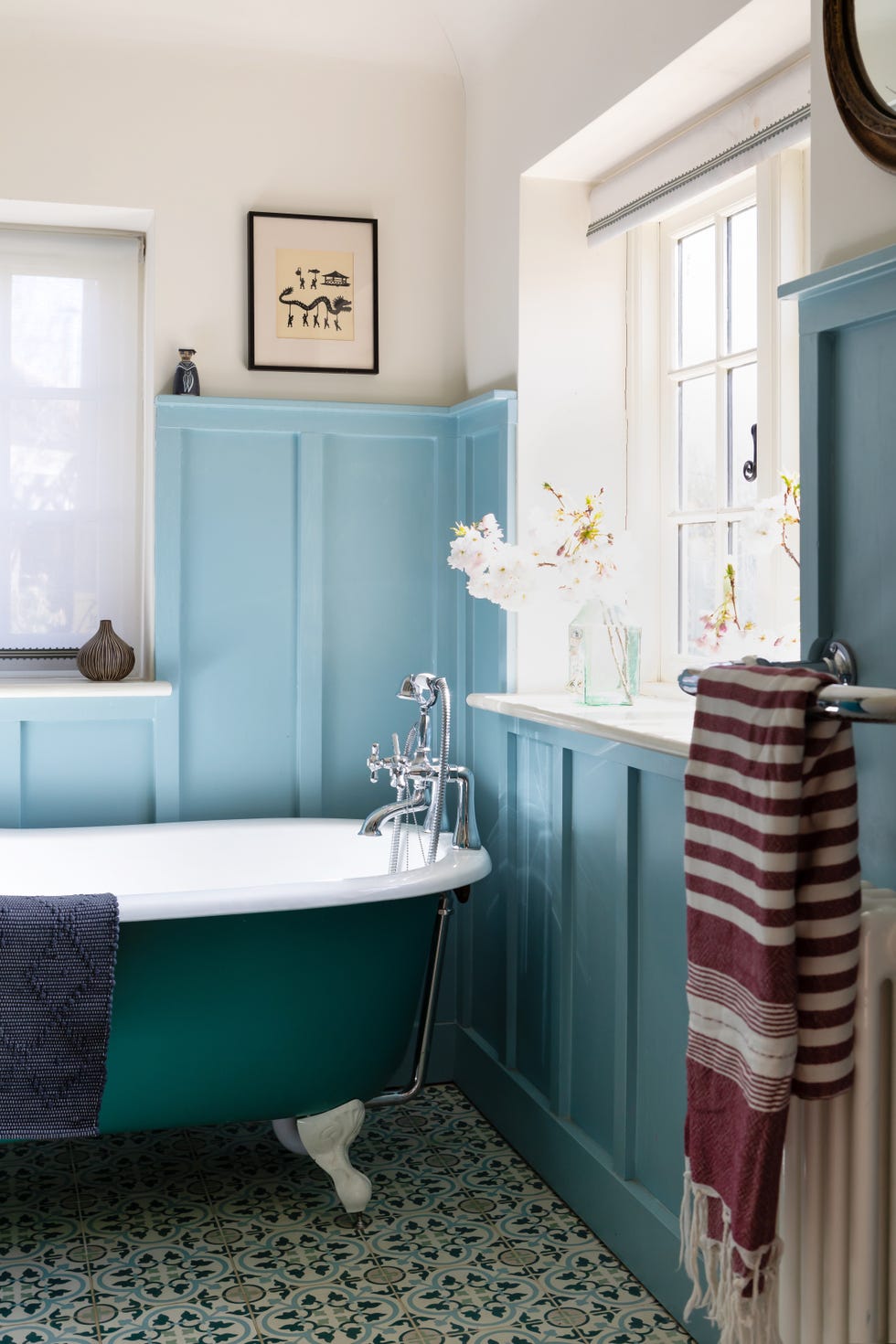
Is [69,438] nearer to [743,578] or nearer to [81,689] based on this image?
[81,689]

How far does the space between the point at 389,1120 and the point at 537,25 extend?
8.33ft

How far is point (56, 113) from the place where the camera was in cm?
312

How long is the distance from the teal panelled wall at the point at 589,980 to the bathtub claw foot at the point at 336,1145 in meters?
0.42

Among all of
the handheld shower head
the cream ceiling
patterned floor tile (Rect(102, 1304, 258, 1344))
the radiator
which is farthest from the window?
the radiator

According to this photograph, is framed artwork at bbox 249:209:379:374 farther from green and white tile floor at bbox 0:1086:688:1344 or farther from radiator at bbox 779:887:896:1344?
radiator at bbox 779:887:896:1344

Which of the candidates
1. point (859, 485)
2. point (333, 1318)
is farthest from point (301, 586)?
point (859, 485)

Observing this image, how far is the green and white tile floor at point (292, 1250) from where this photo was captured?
221cm

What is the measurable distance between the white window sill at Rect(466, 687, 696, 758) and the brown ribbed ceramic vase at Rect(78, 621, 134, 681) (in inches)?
33.4

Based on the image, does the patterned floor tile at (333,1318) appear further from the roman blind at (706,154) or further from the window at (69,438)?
the roman blind at (706,154)

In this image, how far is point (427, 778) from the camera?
2.85 m

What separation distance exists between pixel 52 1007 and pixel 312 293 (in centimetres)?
188

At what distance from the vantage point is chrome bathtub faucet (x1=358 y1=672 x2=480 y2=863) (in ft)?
9.13

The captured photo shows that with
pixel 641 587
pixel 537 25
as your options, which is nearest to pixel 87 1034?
pixel 641 587

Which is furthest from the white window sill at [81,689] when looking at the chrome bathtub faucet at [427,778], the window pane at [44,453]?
the chrome bathtub faucet at [427,778]
